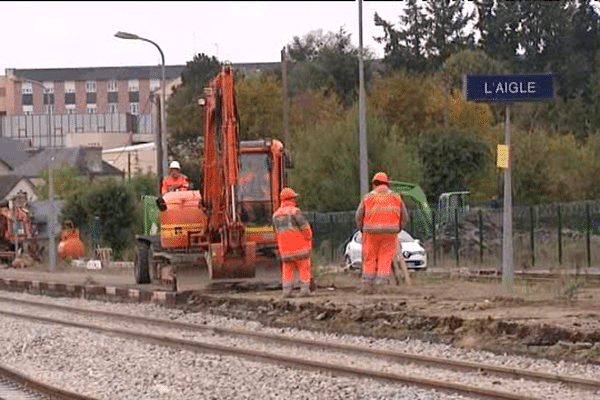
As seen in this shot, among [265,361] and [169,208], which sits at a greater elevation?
[169,208]

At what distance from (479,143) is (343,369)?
46.6 m

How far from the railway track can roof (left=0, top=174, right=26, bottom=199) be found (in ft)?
252

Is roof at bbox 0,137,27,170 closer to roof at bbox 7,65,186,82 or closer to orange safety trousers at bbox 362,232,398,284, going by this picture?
roof at bbox 7,65,186,82

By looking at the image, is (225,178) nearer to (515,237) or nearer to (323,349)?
(323,349)

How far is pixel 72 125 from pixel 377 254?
10344 centimetres

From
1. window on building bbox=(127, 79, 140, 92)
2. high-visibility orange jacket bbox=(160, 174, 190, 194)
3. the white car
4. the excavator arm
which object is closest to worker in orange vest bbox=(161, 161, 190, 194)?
high-visibility orange jacket bbox=(160, 174, 190, 194)

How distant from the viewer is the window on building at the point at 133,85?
128625 millimetres

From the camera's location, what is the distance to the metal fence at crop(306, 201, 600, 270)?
37.1 meters

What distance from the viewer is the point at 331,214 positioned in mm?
48156

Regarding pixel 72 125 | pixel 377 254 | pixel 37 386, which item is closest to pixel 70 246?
pixel 377 254

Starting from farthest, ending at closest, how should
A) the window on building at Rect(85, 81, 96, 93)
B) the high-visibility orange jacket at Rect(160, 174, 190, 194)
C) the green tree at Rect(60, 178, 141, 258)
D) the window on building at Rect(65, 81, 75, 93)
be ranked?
the window on building at Rect(85, 81, 96, 93) → the window on building at Rect(65, 81, 75, 93) → the green tree at Rect(60, 178, 141, 258) → the high-visibility orange jacket at Rect(160, 174, 190, 194)

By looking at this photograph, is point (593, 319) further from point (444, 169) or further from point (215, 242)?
point (444, 169)

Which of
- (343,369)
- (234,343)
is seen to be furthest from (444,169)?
Result: (343,369)

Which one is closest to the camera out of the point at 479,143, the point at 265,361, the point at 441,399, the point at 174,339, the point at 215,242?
the point at 441,399
